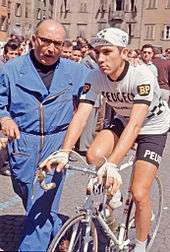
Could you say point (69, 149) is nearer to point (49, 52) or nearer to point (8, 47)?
point (49, 52)

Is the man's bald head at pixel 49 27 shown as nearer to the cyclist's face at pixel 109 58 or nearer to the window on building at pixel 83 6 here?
the cyclist's face at pixel 109 58

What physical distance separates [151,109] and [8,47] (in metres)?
5.00

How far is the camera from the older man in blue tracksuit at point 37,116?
4172 mm

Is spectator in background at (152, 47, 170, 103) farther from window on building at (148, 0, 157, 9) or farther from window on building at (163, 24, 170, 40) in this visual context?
window on building at (148, 0, 157, 9)

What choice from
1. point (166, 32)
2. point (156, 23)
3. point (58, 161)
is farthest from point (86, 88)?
point (156, 23)

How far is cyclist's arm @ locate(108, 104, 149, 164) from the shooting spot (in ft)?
12.2

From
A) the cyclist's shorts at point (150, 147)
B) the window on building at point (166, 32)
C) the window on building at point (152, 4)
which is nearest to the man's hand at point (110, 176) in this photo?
the cyclist's shorts at point (150, 147)

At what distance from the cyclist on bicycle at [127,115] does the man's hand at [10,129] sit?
1.14 ft

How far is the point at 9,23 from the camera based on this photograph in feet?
235

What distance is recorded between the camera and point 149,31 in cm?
7344

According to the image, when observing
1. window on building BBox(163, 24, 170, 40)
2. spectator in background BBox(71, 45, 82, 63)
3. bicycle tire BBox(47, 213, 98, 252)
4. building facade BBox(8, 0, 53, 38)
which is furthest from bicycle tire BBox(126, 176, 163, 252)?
window on building BBox(163, 24, 170, 40)

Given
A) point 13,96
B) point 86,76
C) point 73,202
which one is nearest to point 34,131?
point 13,96

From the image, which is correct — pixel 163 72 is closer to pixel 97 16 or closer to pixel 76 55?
pixel 76 55

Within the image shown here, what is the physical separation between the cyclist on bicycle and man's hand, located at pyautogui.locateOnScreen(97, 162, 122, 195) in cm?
20
